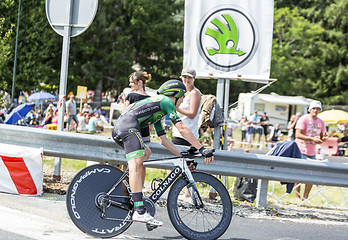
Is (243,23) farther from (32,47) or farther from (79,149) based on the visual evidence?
(32,47)

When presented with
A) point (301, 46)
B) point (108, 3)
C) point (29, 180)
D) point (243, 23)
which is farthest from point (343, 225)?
point (301, 46)

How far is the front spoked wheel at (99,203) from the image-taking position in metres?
5.23

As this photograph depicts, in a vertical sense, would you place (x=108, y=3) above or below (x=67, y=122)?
above

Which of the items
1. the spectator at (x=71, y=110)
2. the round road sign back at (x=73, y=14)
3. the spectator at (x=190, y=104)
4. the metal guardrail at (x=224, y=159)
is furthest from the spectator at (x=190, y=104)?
the spectator at (x=71, y=110)

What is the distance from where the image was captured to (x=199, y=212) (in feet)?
17.5

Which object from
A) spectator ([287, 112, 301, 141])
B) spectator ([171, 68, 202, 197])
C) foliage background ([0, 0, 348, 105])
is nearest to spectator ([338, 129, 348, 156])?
spectator ([287, 112, 301, 141])

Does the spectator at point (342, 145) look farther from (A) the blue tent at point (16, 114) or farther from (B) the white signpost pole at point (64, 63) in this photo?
(B) the white signpost pole at point (64, 63)

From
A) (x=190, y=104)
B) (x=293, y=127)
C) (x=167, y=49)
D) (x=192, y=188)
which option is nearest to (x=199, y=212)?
(x=192, y=188)

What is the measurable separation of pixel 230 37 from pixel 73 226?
3938 millimetres

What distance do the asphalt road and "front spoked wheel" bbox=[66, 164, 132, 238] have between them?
Answer: 13 cm

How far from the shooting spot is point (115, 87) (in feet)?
177

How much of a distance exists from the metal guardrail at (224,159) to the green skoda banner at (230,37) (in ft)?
4.94

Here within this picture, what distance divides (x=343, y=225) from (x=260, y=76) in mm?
2500

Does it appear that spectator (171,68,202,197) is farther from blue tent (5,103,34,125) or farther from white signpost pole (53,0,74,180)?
blue tent (5,103,34,125)
